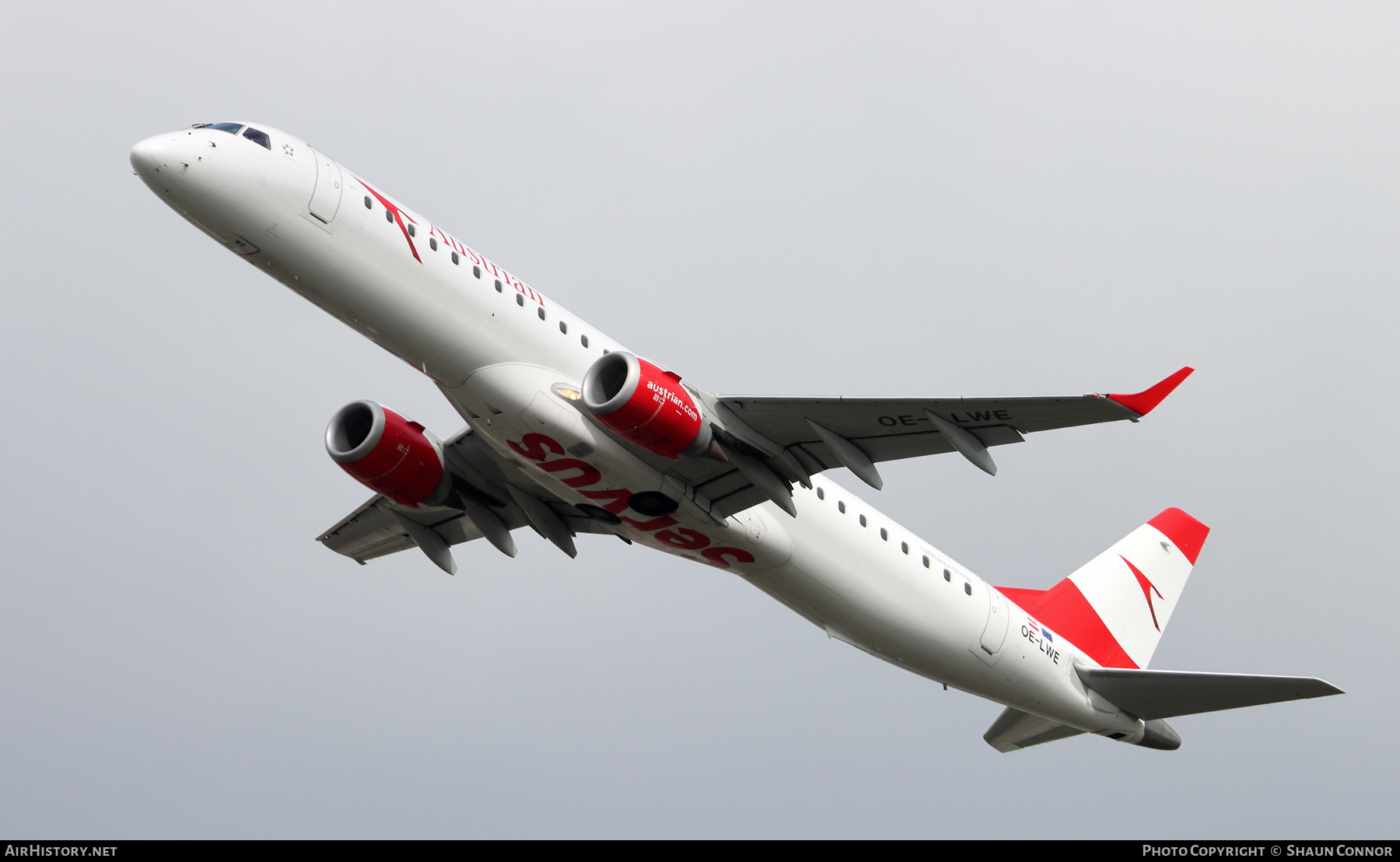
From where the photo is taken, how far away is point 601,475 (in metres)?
23.0

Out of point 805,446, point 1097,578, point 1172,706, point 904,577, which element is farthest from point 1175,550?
point 805,446

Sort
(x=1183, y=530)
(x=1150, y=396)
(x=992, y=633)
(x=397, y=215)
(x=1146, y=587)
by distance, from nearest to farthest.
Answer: (x=1150, y=396), (x=397, y=215), (x=992, y=633), (x=1146, y=587), (x=1183, y=530)

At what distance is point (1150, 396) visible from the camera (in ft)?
61.4

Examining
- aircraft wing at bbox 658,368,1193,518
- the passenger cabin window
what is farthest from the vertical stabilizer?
the passenger cabin window

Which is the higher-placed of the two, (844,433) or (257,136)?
(257,136)

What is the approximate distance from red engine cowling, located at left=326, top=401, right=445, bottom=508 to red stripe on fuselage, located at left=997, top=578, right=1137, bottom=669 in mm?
13233

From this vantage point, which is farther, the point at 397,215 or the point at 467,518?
the point at 467,518

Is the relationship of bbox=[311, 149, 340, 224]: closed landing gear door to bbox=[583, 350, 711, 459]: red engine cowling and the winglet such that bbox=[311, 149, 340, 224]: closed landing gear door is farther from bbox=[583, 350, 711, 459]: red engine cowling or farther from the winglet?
the winglet

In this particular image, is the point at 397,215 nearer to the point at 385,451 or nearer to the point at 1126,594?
the point at 385,451

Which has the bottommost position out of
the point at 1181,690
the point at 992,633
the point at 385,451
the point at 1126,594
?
the point at 1181,690

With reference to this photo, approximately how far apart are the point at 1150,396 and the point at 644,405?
25.4ft

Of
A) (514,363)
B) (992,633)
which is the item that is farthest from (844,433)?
(992,633)
